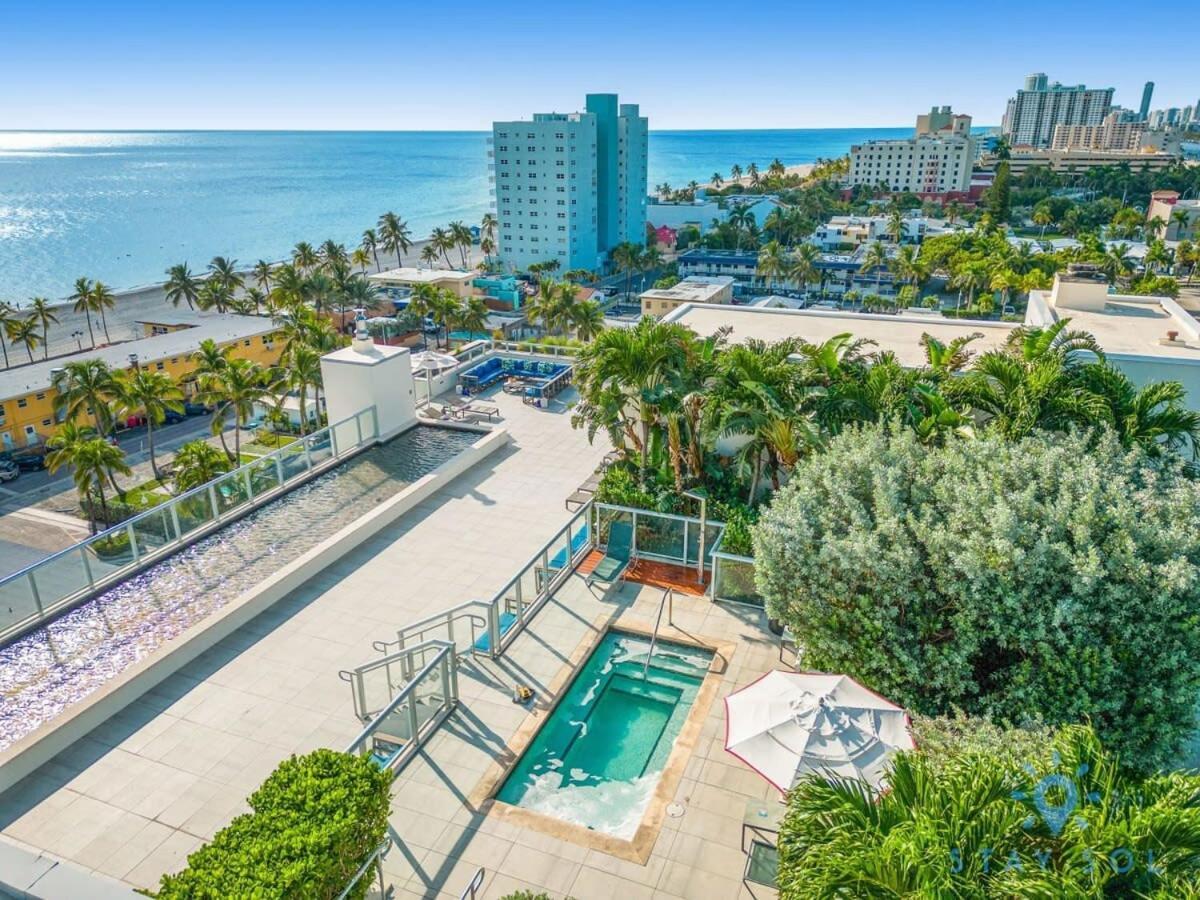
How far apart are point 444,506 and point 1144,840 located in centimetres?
1483

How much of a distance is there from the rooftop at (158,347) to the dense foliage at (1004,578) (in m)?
44.1

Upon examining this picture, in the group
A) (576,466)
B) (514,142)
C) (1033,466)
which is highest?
(514,142)

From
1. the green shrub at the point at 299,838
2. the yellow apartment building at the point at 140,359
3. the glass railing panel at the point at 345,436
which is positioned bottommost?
the yellow apartment building at the point at 140,359

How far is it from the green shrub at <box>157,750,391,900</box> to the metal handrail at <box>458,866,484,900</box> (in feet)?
3.39

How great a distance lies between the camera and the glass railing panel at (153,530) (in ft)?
46.1

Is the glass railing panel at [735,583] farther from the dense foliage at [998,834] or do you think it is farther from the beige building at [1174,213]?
the beige building at [1174,213]

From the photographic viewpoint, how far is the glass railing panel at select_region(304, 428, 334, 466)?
18.3m

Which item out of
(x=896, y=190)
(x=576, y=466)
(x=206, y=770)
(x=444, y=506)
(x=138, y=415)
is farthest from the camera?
(x=896, y=190)

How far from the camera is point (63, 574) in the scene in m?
12.6

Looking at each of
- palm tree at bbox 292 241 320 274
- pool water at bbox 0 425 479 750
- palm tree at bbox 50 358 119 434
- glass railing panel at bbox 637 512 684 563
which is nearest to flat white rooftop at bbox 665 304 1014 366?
glass railing panel at bbox 637 512 684 563

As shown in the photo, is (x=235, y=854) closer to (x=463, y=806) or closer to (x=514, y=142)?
(x=463, y=806)

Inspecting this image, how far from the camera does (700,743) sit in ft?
34.7

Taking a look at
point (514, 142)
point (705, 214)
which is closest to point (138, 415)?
point (514, 142)

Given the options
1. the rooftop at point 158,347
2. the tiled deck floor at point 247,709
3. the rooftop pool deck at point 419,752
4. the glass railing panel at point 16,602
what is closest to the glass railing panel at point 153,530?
the glass railing panel at point 16,602
